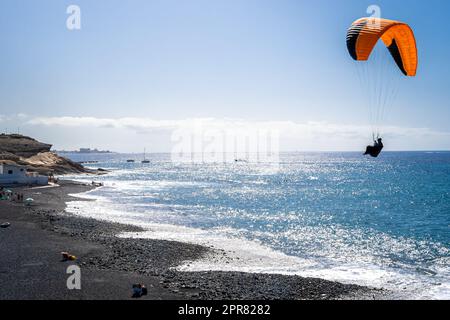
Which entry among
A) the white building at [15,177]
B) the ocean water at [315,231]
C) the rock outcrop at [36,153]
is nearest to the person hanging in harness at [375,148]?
the ocean water at [315,231]

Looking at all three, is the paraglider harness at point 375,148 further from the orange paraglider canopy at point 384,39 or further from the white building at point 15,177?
the white building at point 15,177

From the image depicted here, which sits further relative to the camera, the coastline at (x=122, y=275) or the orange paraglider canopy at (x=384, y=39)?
the orange paraglider canopy at (x=384, y=39)

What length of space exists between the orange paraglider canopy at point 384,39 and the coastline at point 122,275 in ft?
43.2

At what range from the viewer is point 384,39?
23203 mm

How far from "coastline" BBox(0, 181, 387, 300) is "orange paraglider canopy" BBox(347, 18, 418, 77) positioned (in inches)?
518

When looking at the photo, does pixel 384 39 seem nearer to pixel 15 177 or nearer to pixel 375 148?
pixel 375 148

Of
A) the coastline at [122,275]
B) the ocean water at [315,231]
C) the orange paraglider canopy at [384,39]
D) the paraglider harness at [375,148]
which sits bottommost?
the ocean water at [315,231]

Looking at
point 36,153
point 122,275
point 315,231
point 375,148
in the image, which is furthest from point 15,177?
point 375,148

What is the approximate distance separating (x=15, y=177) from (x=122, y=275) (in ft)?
179

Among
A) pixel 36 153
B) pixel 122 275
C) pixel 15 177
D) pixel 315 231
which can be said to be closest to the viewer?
pixel 122 275

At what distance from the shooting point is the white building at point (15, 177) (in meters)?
64.2

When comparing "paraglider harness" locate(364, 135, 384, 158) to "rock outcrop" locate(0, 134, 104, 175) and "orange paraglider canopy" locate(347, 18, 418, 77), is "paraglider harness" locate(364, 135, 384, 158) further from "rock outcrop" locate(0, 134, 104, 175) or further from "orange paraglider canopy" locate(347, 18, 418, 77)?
"rock outcrop" locate(0, 134, 104, 175)
